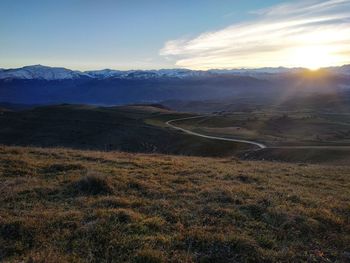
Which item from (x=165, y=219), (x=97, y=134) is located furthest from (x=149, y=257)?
(x=97, y=134)

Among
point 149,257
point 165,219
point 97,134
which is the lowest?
point 97,134

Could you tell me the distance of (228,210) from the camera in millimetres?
11750

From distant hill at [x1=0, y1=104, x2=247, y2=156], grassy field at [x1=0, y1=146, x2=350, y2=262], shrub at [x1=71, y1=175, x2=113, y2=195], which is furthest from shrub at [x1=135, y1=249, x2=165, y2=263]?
distant hill at [x1=0, y1=104, x2=247, y2=156]

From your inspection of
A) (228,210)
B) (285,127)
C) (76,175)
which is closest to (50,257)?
(228,210)

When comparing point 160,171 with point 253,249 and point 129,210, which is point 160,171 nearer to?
point 129,210

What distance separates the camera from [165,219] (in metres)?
10.8

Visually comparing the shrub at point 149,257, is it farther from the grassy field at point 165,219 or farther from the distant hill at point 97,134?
the distant hill at point 97,134

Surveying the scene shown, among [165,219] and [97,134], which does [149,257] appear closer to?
[165,219]

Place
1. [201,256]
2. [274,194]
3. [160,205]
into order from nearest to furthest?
[201,256] < [160,205] < [274,194]

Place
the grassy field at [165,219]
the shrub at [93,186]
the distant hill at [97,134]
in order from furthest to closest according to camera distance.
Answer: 1. the distant hill at [97,134]
2. the shrub at [93,186]
3. the grassy field at [165,219]

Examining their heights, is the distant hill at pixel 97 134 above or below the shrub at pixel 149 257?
below

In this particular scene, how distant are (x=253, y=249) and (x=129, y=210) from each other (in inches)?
158

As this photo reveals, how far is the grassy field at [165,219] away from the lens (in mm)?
8609

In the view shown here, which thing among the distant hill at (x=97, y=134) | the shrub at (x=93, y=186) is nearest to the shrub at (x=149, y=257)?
the shrub at (x=93, y=186)
